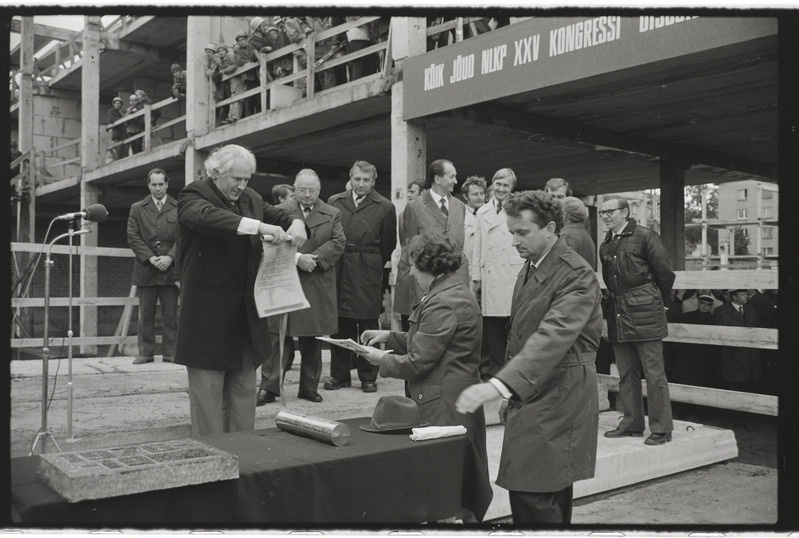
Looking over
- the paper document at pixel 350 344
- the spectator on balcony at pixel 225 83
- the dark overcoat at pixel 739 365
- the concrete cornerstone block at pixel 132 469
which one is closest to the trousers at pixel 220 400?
the paper document at pixel 350 344

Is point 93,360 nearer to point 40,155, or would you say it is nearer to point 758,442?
point 758,442

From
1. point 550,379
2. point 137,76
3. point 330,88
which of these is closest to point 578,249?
point 550,379

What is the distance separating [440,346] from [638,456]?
2571 mm

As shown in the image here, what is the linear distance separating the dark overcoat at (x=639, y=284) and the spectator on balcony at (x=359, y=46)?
4.78m

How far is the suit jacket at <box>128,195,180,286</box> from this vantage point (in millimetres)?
7684

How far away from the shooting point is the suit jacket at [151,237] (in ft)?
25.2

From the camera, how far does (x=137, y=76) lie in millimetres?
20719

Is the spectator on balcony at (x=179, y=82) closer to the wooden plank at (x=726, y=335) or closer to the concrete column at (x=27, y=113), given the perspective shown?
the concrete column at (x=27, y=113)

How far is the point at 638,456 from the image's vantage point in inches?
215

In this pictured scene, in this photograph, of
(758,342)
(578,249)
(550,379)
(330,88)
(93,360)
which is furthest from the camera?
(330,88)

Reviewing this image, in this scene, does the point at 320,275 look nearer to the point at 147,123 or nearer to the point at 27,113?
the point at 147,123

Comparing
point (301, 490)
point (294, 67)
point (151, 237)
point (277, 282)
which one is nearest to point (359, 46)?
point (294, 67)

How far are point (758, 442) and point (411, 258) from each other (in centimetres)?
537

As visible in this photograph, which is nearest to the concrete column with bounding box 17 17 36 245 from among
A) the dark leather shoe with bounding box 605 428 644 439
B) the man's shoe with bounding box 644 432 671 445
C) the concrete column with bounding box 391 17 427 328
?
the concrete column with bounding box 391 17 427 328
